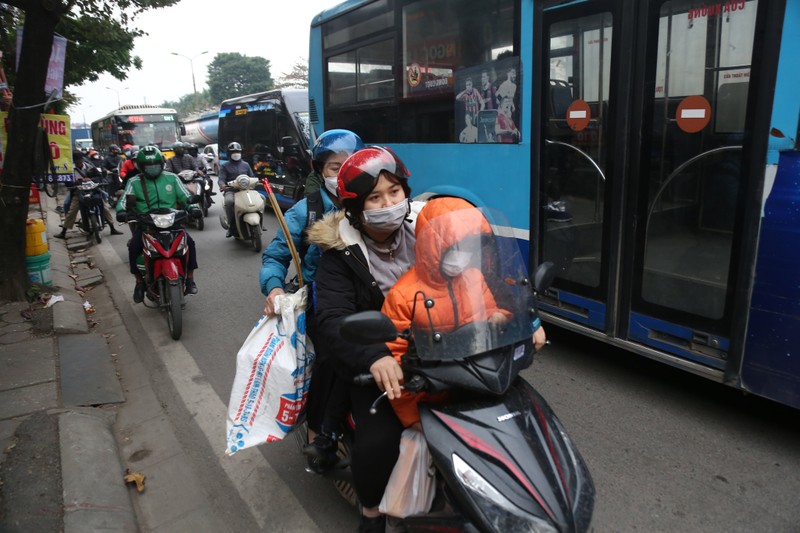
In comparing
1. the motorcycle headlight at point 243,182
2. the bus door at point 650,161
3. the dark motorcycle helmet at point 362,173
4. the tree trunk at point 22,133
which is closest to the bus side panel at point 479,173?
the bus door at point 650,161

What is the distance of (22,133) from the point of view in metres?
6.37

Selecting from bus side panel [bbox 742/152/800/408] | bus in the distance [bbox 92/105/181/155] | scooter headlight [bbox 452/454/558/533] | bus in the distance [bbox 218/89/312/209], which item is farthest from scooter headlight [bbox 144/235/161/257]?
bus in the distance [bbox 92/105/181/155]

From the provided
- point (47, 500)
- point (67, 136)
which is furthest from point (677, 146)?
point (67, 136)

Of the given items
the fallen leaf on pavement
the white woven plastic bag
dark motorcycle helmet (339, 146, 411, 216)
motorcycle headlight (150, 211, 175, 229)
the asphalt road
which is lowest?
the asphalt road

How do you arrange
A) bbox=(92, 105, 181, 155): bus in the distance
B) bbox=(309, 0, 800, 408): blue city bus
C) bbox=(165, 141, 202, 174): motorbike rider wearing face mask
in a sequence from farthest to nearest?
1. bbox=(92, 105, 181, 155): bus in the distance
2. bbox=(165, 141, 202, 174): motorbike rider wearing face mask
3. bbox=(309, 0, 800, 408): blue city bus

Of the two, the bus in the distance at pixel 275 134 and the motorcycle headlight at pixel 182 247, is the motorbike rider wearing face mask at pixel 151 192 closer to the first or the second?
the motorcycle headlight at pixel 182 247

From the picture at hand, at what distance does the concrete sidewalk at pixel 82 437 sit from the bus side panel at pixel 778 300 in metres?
3.01

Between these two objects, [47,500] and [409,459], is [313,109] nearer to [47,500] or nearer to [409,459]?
[47,500]

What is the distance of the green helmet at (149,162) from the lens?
595 centimetres

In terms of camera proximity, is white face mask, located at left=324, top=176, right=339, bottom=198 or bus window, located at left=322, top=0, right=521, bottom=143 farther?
bus window, located at left=322, top=0, right=521, bottom=143

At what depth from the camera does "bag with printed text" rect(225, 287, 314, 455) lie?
8.77ft

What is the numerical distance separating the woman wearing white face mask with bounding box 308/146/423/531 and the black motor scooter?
0.22m

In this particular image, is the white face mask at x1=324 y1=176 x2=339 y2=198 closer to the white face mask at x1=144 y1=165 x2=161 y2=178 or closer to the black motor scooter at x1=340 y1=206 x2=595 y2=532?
the black motor scooter at x1=340 y1=206 x2=595 y2=532

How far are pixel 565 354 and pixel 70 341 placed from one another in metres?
4.43
